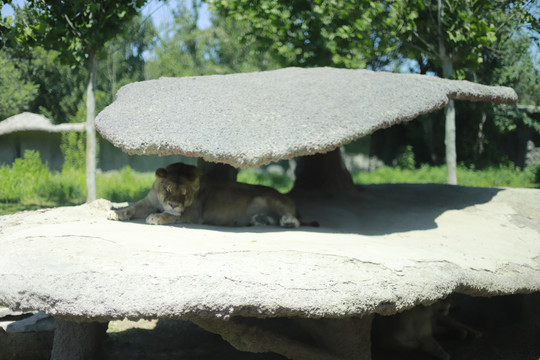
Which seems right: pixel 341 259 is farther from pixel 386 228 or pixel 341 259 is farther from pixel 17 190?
pixel 17 190

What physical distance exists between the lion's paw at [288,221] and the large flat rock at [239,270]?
9.5 inches

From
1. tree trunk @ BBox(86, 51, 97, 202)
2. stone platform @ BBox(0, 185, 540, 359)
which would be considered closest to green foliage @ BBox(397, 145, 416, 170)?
tree trunk @ BBox(86, 51, 97, 202)

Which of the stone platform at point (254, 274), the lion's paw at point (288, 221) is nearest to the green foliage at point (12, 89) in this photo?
the stone platform at point (254, 274)

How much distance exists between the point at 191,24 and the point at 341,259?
27.1 m

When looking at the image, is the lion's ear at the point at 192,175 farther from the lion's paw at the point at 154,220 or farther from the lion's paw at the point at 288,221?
the lion's paw at the point at 288,221

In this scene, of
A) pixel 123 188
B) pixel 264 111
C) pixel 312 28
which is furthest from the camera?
pixel 312 28

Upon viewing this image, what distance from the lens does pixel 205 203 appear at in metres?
5.18

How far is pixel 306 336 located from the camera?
4.35 m

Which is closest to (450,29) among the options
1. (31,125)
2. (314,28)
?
(314,28)

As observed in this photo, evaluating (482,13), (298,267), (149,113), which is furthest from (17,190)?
(482,13)

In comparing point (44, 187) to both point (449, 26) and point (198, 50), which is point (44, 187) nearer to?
point (449, 26)

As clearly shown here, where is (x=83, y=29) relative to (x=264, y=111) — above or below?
above

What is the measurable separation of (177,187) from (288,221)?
3.30ft

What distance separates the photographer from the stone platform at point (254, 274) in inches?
125
